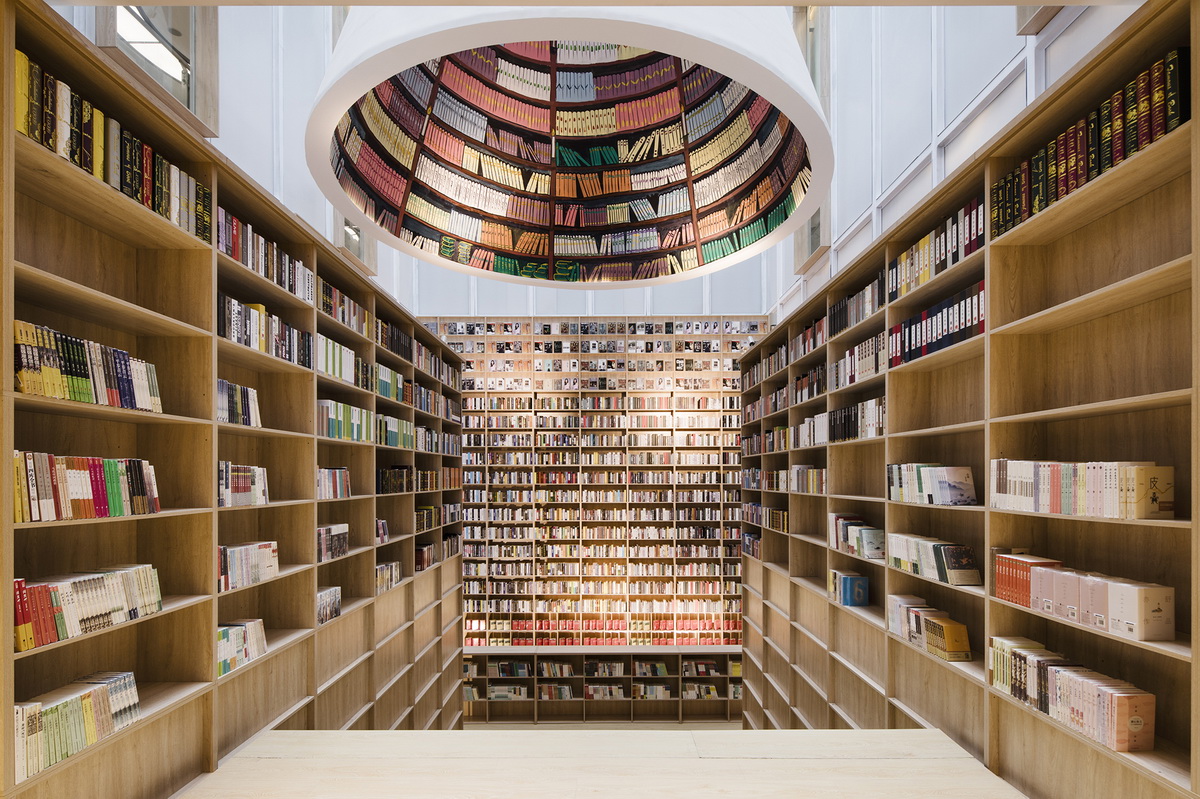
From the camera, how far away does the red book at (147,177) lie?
2.54 metres

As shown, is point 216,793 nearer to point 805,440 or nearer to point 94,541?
point 94,541

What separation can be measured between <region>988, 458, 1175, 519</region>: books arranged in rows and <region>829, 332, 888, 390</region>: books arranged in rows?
1316mm

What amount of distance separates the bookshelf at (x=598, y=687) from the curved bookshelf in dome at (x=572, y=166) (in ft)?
20.4

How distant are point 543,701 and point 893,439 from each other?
6791 mm

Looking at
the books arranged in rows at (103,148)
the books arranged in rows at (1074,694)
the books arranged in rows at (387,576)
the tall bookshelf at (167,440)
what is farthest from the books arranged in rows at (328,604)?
the books arranged in rows at (1074,694)

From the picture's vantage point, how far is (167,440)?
291 cm

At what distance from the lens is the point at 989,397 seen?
286 centimetres

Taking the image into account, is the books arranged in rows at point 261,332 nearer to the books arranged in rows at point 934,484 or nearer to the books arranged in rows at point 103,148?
the books arranged in rows at point 103,148

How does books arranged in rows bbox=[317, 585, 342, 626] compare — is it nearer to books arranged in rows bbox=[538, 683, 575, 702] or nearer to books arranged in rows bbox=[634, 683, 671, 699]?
books arranged in rows bbox=[538, 683, 575, 702]

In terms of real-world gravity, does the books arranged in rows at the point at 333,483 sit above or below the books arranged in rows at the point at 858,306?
below

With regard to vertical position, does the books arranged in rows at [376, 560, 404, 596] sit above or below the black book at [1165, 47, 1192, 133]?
below

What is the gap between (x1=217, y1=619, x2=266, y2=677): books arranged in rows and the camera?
2979mm

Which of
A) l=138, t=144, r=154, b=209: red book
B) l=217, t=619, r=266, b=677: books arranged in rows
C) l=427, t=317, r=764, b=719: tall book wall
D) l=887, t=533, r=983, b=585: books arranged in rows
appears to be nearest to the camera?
l=138, t=144, r=154, b=209: red book

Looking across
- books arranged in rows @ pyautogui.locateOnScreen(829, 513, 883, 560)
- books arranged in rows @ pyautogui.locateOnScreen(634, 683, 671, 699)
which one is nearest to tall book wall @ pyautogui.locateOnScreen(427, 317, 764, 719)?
books arranged in rows @ pyautogui.locateOnScreen(634, 683, 671, 699)
